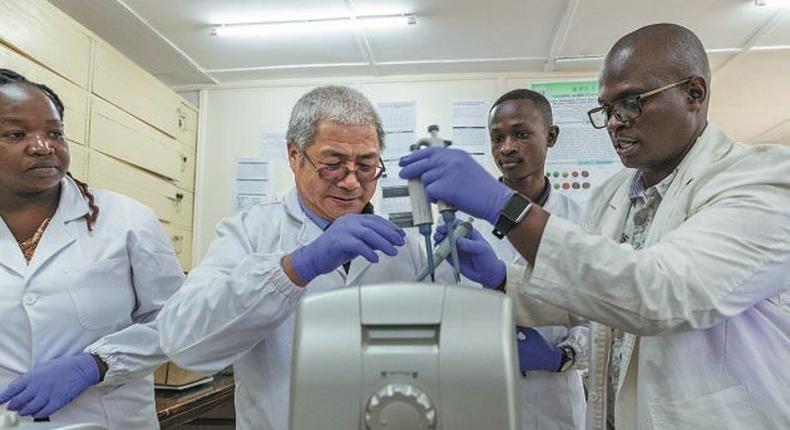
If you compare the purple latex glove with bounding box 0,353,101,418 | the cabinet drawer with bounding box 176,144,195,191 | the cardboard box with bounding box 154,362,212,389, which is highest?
the cabinet drawer with bounding box 176,144,195,191

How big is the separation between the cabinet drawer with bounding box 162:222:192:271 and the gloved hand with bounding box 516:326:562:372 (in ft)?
7.24

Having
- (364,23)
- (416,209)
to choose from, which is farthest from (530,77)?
(416,209)

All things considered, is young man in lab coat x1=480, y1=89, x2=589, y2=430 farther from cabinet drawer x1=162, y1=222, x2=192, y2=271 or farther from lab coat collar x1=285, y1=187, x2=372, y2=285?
cabinet drawer x1=162, y1=222, x2=192, y2=271

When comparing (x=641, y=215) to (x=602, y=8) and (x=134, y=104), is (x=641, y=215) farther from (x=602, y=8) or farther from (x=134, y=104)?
(x=134, y=104)

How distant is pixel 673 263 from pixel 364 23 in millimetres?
2083

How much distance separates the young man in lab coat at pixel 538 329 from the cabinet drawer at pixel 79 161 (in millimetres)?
1530

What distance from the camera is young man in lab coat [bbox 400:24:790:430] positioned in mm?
819

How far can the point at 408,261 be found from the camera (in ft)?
3.87

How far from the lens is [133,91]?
2645 millimetres

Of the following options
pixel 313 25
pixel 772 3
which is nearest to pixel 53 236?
pixel 313 25

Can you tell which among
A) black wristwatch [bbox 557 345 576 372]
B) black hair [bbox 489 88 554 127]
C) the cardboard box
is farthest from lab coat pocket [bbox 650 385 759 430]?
the cardboard box

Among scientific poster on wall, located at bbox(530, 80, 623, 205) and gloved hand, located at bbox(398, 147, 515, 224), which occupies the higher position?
scientific poster on wall, located at bbox(530, 80, 623, 205)

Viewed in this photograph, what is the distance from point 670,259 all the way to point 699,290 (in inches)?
2.2

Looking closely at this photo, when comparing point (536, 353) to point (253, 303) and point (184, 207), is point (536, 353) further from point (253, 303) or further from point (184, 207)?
point (184, 207)
